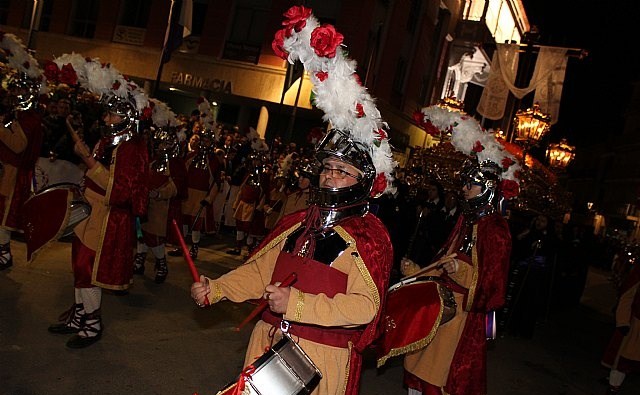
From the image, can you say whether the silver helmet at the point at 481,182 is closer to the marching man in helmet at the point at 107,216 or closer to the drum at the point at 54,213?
the marching man in helmet at the point at 107,216

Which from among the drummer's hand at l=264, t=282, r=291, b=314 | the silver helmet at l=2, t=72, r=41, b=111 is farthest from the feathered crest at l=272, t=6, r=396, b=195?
the silver helmet at l=2, t=72, r=41, b=111

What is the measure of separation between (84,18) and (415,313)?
25.1 metres

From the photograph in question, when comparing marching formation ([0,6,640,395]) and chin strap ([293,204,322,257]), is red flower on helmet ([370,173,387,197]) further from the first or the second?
chin strap ([293,204,322,257])

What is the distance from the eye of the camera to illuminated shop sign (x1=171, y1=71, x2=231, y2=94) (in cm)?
2284

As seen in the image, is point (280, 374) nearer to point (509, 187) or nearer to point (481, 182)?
point (481, 182)

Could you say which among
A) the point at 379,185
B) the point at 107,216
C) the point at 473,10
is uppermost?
the point at 473,10

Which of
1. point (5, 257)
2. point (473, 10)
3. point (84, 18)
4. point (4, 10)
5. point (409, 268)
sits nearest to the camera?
point (409, 268)

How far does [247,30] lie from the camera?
2311 cm

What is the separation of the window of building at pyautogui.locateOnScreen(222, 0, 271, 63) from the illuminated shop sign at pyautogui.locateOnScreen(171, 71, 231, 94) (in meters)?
1.12

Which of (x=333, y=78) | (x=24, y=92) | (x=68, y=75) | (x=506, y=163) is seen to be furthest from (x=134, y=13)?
(x=333, y=78)

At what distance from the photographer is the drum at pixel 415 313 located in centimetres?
468

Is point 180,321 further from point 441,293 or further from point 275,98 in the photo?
point 275,98

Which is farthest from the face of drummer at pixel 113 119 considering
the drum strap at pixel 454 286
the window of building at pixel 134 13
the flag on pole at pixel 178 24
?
the window of building at pixel 134 13

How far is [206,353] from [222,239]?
7773mm
